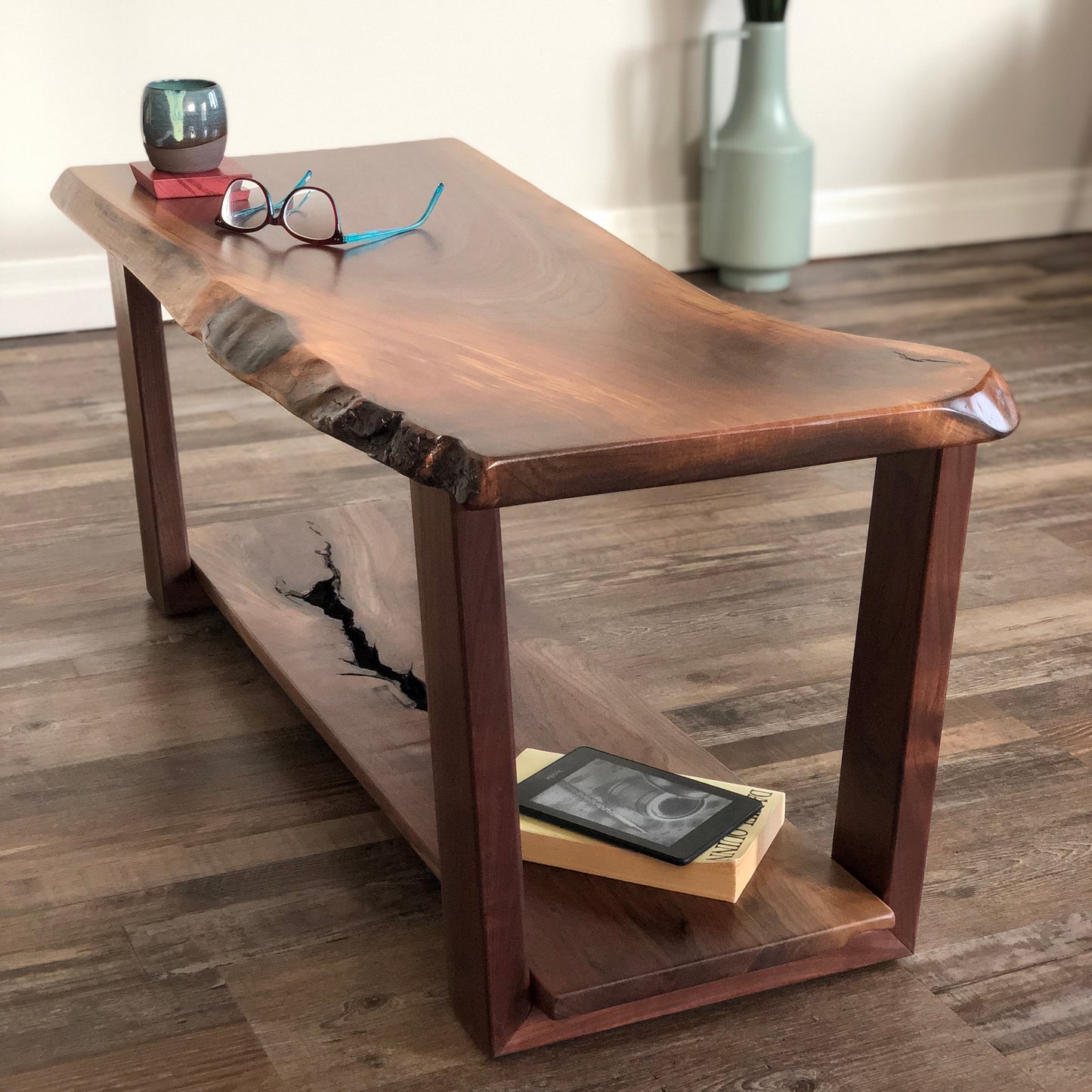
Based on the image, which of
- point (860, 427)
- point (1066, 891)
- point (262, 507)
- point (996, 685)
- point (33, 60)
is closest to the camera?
point (860, 427)

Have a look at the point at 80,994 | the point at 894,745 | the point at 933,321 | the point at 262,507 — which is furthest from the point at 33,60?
the point at 894,745

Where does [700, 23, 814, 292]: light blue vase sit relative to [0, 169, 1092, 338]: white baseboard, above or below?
above

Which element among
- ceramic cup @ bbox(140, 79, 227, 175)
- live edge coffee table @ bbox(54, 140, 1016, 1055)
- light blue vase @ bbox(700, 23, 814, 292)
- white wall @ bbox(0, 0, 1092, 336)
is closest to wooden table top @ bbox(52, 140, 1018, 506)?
live edge coffee table @ bbox(54, 140, 1016, 1055)

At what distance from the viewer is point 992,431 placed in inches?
41.2

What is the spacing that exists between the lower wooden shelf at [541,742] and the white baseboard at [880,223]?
4.94 ft

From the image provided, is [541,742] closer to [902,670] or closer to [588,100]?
[902,670]

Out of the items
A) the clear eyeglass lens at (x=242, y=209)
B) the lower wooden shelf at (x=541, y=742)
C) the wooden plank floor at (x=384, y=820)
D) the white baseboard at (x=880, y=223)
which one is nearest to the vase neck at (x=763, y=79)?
the white baseboard at (x=880, y=223)

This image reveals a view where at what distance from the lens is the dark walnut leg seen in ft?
6.10

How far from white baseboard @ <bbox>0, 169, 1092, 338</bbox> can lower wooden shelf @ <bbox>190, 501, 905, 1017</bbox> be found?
151 centimetres

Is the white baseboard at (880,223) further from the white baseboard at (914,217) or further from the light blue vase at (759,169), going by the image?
the light blue vase at (759,169)

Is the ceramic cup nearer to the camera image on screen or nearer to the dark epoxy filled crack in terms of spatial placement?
the dark epoxy filled crack

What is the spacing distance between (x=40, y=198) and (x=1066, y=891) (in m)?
2.69

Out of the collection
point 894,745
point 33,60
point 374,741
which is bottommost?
point 374,741

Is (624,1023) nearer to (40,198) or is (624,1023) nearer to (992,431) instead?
(992,431)
